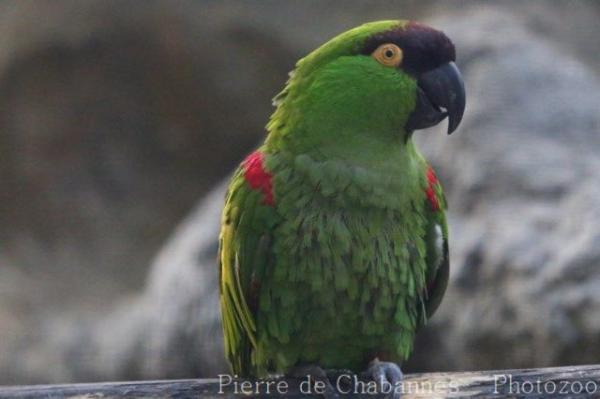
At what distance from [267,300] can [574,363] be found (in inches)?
86.4

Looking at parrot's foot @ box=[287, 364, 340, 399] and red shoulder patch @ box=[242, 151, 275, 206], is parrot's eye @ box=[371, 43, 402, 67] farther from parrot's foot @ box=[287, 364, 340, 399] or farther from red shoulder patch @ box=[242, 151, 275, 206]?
parrot's foot @ box=[287, 364, 340, 399]

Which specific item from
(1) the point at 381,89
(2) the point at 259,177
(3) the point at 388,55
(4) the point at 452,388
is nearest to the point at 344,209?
(2) the point at 259,177

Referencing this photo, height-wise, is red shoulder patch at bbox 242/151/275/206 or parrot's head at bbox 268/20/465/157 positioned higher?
parrot's head at bbox 268/20/465/157

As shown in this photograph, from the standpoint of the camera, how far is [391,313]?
11.2 feet

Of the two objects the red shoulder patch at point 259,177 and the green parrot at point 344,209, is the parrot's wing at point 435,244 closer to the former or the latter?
the green parrot at point 344,209

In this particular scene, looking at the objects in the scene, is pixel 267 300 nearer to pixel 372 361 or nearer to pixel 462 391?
pixel 372 361

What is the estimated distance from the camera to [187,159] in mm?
7934

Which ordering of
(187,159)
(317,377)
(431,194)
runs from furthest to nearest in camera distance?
(187,159)
(431,194)
(317,377)

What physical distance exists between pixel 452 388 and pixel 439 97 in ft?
3.05

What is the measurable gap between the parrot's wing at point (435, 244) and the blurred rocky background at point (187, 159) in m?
1.59

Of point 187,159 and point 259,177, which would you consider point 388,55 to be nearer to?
point 259,177

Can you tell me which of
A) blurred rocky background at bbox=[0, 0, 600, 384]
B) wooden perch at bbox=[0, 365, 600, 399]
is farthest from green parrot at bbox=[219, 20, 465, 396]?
blurred rocky background at bbox=[0, 0, 600, 384]

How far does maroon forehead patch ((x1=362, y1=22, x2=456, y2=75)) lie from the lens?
11.0 feet

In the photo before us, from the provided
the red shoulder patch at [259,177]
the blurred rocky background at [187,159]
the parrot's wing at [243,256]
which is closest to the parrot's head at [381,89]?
the red shoulder patch at [259,177]
